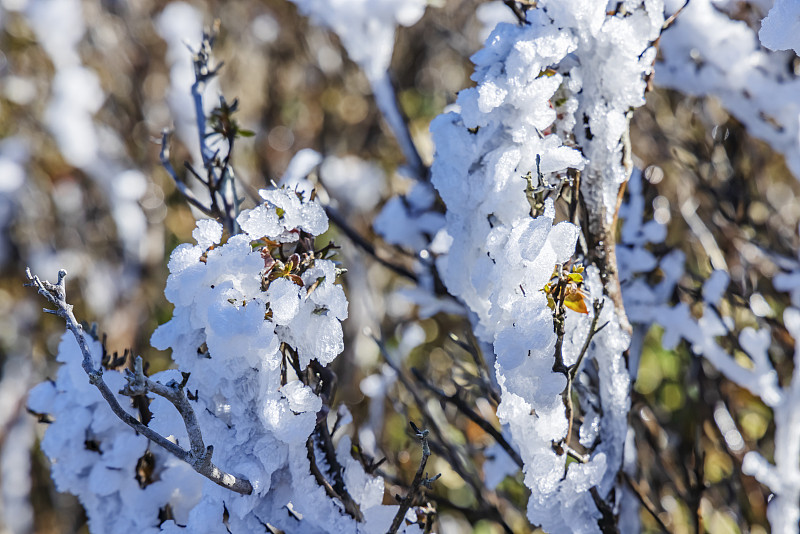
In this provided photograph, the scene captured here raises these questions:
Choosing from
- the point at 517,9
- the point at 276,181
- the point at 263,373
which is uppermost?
the point at 276,181

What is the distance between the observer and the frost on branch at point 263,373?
0.85 metres

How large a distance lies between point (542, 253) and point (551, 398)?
0.67ft

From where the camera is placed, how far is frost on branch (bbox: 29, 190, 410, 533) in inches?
33.5

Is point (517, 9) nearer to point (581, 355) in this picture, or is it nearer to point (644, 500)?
point (581, 355)

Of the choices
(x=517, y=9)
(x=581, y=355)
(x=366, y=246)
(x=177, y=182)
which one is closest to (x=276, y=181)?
(x=366, y=246)

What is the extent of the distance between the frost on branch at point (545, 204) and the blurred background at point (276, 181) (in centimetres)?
64

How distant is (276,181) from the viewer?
2055 millimetres

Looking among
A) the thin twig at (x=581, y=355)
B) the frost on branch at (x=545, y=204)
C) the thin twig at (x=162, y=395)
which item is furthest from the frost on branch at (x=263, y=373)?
the thin twig at (x=581, y=355)

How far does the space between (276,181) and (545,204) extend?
51.4 inches

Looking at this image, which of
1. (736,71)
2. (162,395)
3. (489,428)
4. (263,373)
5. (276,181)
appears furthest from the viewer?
(276,181)

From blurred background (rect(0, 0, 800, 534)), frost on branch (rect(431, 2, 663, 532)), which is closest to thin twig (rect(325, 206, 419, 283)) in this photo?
blurred background (rect(0, 0, 800, 534))

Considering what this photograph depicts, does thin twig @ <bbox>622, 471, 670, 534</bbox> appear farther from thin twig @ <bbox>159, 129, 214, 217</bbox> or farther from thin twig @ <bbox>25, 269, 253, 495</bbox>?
thin twig @ <bbox>159, 129, 214, 217</bbox>

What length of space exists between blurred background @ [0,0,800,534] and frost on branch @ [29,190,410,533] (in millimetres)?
671

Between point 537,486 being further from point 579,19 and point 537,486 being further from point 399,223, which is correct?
point 399,223
